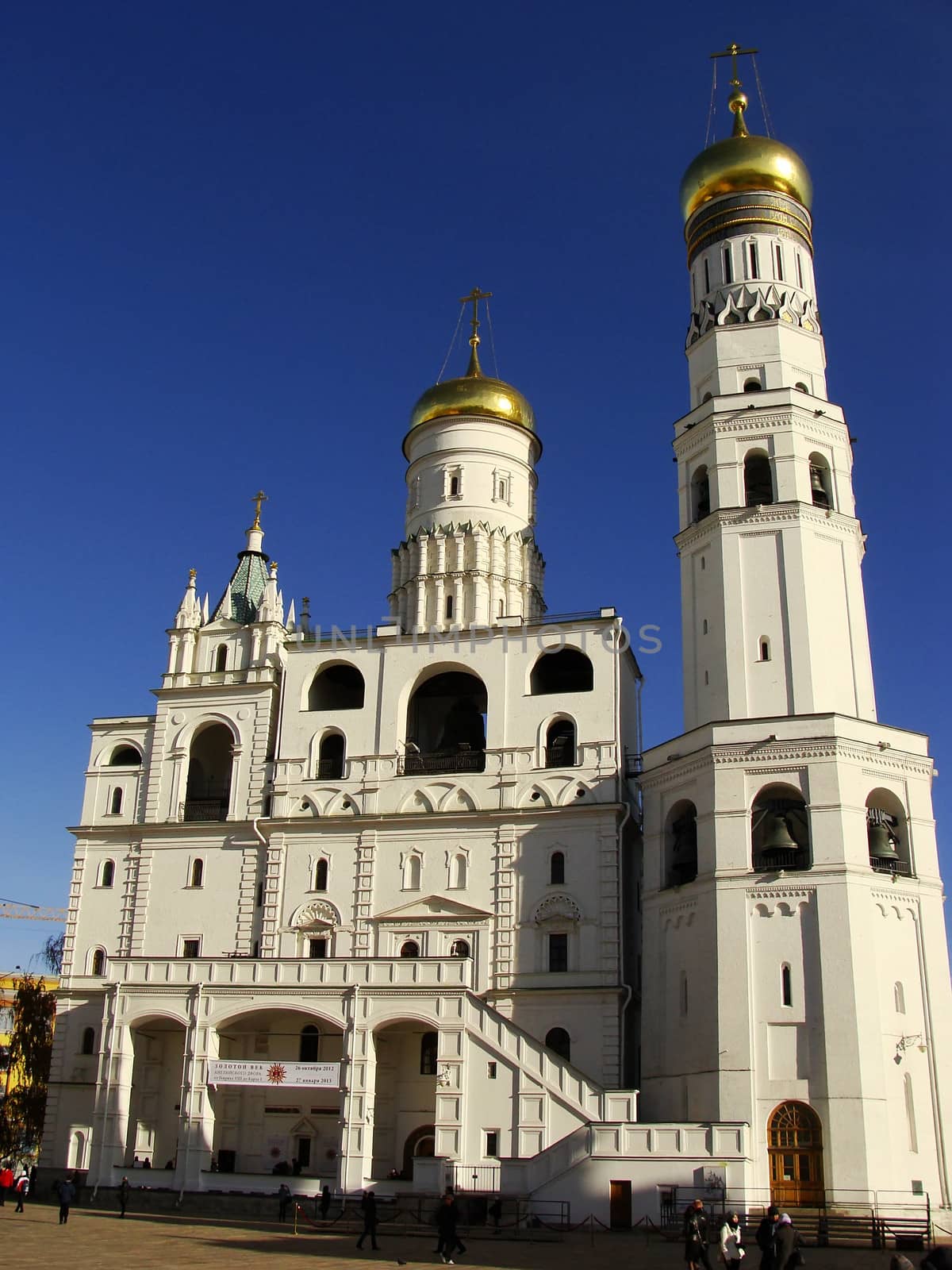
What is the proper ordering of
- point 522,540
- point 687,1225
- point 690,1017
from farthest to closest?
1. point 522,540
2. point 690,1017
3. point 687,1225

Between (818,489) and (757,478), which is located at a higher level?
(757,478)

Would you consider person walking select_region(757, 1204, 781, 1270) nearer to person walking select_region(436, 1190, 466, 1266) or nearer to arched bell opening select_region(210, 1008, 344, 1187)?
person walking select_region(436, 1190, 466, 1266)

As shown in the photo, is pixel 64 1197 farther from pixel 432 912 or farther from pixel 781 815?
pixel 781 815

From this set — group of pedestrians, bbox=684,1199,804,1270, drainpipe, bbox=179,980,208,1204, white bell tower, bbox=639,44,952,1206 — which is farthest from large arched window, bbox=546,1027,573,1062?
group of pedestrians, bbox=684,1199,804,1270

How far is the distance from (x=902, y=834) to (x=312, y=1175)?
57.0ft

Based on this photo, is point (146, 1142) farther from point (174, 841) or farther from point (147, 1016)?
point (174, 841)

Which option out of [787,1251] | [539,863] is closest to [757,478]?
[539,863]

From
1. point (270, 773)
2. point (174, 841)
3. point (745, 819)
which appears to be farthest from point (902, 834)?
point (174, 841)

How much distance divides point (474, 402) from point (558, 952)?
19437 mm

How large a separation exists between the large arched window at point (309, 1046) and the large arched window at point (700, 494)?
721 inches

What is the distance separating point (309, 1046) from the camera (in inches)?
1436

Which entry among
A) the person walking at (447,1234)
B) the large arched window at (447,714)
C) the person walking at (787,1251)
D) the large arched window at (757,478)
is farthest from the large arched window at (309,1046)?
Answer: the person walking at (787,1251)

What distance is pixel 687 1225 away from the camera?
20.0 metres

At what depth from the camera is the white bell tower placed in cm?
2948
